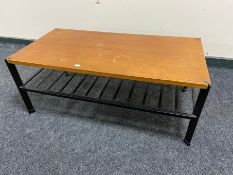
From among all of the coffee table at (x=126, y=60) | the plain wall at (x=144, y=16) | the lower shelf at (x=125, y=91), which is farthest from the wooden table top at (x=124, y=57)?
the plain wall at (x=144, y=16)

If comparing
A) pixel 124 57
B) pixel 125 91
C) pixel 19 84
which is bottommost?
pixel 125 91

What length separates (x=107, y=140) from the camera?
1.33 metres

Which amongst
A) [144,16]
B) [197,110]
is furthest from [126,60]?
[144,16]

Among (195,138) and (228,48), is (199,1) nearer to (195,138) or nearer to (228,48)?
(228,48)

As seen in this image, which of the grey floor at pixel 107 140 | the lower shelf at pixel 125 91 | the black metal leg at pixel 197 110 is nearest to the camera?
the black metal leg at pixel 197 110

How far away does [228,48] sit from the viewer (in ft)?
5.92

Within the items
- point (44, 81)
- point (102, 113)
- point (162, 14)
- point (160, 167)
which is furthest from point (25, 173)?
point (162, 14)

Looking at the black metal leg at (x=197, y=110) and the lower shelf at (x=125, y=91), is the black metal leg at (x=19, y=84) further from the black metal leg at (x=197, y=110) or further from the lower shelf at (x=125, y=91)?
the black metal leg at (x=197, y=110)

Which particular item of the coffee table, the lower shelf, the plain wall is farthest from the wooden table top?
the plain wall

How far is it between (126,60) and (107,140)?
1.77ft

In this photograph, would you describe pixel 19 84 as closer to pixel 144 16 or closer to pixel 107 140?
pixel 107 140

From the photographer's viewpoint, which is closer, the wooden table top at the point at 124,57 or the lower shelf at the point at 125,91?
the wooden table top at the point at 124,57

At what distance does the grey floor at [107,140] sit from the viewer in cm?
118

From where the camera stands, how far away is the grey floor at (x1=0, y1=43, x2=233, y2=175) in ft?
3.89
